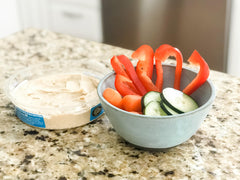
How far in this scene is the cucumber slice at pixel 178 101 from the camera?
82 cm

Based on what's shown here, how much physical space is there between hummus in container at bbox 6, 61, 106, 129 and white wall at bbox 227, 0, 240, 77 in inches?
63.2

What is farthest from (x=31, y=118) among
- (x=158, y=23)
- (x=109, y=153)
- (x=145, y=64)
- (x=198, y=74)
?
(x=158, y=23)

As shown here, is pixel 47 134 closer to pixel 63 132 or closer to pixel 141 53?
pixel 63 132

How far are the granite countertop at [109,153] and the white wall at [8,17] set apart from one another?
2.54m

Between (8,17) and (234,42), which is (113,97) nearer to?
(234,42)

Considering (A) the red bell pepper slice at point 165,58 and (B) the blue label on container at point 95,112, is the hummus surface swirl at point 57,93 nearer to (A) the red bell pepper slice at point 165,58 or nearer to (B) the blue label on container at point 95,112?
(B) the blue label on container at point 95,112

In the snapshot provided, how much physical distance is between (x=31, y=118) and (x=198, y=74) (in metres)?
0.49

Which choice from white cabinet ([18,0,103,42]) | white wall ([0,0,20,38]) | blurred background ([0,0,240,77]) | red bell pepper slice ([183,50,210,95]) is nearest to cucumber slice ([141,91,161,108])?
red bell pepper slice ([183,50,210,95])

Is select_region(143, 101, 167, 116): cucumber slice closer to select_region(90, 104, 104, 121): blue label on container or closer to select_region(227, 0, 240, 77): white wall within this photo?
select_region(90, 104, 104, 121): blue label on container

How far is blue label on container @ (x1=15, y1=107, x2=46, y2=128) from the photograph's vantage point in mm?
955

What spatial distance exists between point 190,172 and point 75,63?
0.65 m

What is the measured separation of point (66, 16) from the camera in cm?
357

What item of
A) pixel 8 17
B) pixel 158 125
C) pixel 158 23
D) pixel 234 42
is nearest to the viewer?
pixel 158 125

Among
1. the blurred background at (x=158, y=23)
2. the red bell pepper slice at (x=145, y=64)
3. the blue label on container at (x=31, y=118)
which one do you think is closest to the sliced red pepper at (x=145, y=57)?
the red bell pepper slice at (x=145, y=64)
